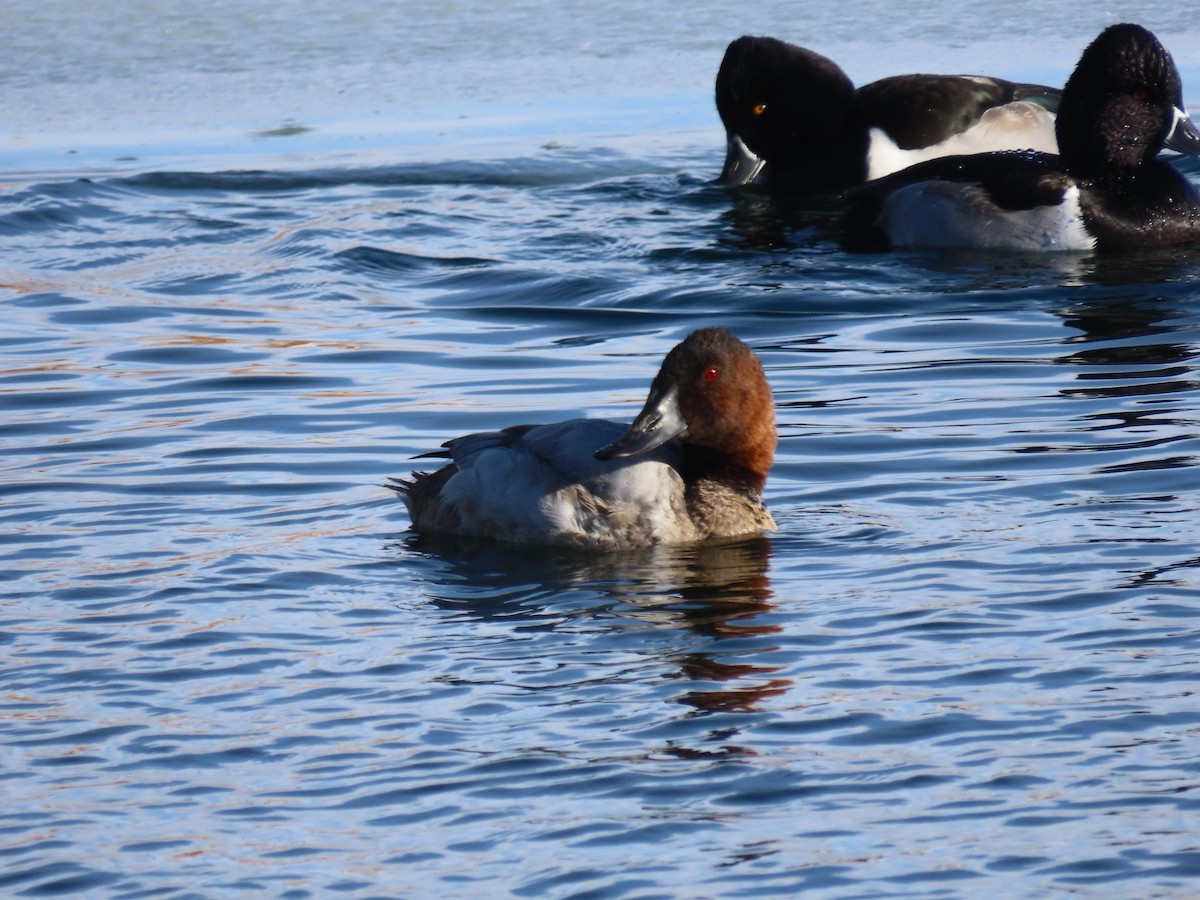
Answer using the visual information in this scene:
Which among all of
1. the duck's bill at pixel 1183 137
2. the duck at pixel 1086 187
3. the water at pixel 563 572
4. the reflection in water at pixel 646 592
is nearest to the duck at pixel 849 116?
the water at pixel 563 572

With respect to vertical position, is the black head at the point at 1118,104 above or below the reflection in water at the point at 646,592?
above

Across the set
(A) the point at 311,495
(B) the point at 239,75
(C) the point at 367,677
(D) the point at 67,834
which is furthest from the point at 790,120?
(D) the point at 67,834

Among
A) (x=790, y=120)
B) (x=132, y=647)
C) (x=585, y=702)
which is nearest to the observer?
(x=585, y=702)

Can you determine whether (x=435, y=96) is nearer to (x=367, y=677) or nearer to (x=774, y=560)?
(x=774, y=560)

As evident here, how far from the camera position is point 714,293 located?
34.3ft

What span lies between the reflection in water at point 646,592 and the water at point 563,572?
0.08 ft

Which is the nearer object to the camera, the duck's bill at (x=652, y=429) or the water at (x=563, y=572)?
the water at (x=563, y=572)

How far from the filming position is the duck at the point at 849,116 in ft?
43.5

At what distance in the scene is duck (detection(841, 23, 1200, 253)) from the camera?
1105cm

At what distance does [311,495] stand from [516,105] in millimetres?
8977

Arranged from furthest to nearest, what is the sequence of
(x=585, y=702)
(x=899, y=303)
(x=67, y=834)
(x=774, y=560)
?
(x=899, y=303) < (x=774, y=560) < (x=585, y=702) < (x=67, y=834)

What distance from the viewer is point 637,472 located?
669 centimetres

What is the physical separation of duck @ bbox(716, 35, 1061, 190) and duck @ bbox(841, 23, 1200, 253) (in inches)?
68.0

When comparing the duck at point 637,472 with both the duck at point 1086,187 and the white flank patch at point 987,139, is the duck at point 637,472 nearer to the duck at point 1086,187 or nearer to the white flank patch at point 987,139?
the duck at point 1086,187
